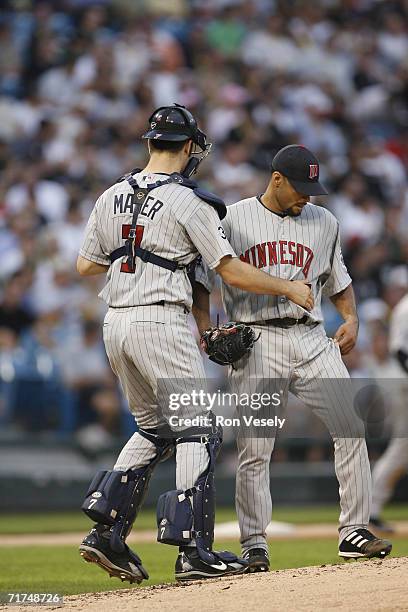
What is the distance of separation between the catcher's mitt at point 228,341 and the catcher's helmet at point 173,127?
2.91ft

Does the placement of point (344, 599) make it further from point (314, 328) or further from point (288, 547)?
point (288, 547)

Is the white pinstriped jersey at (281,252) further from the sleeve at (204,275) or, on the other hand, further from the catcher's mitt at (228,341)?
the catcher's mitt at (228,341)

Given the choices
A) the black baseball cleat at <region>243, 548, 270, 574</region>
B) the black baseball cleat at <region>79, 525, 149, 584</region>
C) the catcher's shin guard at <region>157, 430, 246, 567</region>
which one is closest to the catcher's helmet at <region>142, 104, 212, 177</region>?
the catcher's shin guard at <region>157, 430, 246, 567</region>

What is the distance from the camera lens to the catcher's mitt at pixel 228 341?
5188 millimetres

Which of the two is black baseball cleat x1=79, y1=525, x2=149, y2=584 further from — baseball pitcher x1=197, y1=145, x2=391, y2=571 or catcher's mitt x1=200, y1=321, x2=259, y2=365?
catcher's mitt x1=200, y1=321, x2=259, y2=365

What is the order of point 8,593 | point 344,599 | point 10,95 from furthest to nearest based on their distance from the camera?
point 10,95 < point 8,593 < point 344,599

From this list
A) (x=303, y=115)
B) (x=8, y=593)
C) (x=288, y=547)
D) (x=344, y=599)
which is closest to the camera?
(x=344, y=599)

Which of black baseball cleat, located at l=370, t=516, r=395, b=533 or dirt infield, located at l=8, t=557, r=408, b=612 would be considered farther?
black baseball cleat, located at l=370, t=516, r=395, b=533

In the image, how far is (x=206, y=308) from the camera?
5363 mm

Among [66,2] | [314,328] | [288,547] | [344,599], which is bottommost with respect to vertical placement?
[288,547]

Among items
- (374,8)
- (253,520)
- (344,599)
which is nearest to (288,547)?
(253,520)

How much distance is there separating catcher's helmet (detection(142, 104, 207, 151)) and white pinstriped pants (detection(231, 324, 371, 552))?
104 cm

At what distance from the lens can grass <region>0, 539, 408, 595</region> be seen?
5.78m

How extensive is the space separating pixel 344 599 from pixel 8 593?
1835mm
